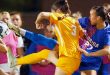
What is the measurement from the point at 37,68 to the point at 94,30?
129cm

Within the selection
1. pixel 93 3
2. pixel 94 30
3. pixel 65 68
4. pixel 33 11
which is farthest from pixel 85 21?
pixel 33 11

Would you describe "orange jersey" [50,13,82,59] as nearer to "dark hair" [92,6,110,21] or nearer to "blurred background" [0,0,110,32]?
"dark hair" [92,6,110,21]

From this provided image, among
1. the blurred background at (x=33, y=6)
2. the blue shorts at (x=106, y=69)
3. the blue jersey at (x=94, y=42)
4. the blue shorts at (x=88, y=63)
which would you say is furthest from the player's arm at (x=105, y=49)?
the blurred background at (x=33, y=6)

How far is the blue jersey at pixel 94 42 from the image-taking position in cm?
911

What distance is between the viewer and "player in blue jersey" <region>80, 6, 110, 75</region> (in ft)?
29.8

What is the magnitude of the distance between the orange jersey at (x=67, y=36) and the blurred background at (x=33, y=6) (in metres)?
5.92

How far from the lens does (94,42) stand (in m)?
9.16

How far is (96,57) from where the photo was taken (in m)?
9.30

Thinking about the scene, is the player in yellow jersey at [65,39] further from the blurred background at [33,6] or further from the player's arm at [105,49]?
the blurred background at [33,6]

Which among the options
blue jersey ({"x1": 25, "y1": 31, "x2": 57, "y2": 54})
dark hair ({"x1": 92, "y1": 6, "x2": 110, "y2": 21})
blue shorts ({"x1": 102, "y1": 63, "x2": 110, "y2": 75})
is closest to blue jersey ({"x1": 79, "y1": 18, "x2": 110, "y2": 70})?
dark hair ({"x1": 92, "y1": 6, "x2": 110, "y2": 21})

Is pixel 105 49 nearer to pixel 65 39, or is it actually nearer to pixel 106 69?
pixel 65 39

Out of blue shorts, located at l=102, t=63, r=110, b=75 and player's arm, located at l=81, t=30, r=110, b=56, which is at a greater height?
player's arm, located at l=81, t=30, r=110, b=56

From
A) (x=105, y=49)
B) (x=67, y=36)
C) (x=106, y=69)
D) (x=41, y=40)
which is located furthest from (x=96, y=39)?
(x=106, y=69)

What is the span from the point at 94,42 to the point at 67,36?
0.56 meters
